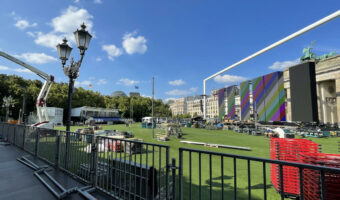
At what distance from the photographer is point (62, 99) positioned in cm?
4903

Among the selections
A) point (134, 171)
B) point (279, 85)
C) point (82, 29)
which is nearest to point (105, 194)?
point (134, 171)

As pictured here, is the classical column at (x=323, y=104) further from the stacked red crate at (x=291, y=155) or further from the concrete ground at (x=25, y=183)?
the concrete ground at (x=25, y=183)

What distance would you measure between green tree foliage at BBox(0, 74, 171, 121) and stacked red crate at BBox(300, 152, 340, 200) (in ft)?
142

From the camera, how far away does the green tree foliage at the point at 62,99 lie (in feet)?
137

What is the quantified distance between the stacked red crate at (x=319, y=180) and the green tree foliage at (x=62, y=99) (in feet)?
142

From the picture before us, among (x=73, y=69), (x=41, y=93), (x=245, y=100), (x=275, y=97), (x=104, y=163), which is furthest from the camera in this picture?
(x=245, y=100)

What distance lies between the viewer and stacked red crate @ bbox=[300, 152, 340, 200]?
297cm

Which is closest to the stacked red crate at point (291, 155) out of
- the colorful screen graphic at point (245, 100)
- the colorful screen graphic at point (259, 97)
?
the colorful screen graphic at point (259, 97)

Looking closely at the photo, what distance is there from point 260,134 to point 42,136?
80.3ft

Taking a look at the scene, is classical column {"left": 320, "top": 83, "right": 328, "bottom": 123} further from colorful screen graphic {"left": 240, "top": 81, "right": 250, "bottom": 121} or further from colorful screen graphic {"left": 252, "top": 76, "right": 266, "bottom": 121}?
colorful screen graphic {"left": 240, "top": 81, "right": 250, "bottom": 121}

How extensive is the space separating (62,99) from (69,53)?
50182 mm

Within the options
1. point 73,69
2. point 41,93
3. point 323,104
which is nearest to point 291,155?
point 73,69

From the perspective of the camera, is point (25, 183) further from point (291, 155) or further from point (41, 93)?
point (41, 93)

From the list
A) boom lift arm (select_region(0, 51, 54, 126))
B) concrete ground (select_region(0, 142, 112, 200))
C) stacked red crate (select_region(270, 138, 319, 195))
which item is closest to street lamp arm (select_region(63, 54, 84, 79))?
concrete ground (select_region(0, 142, 112, 200))
